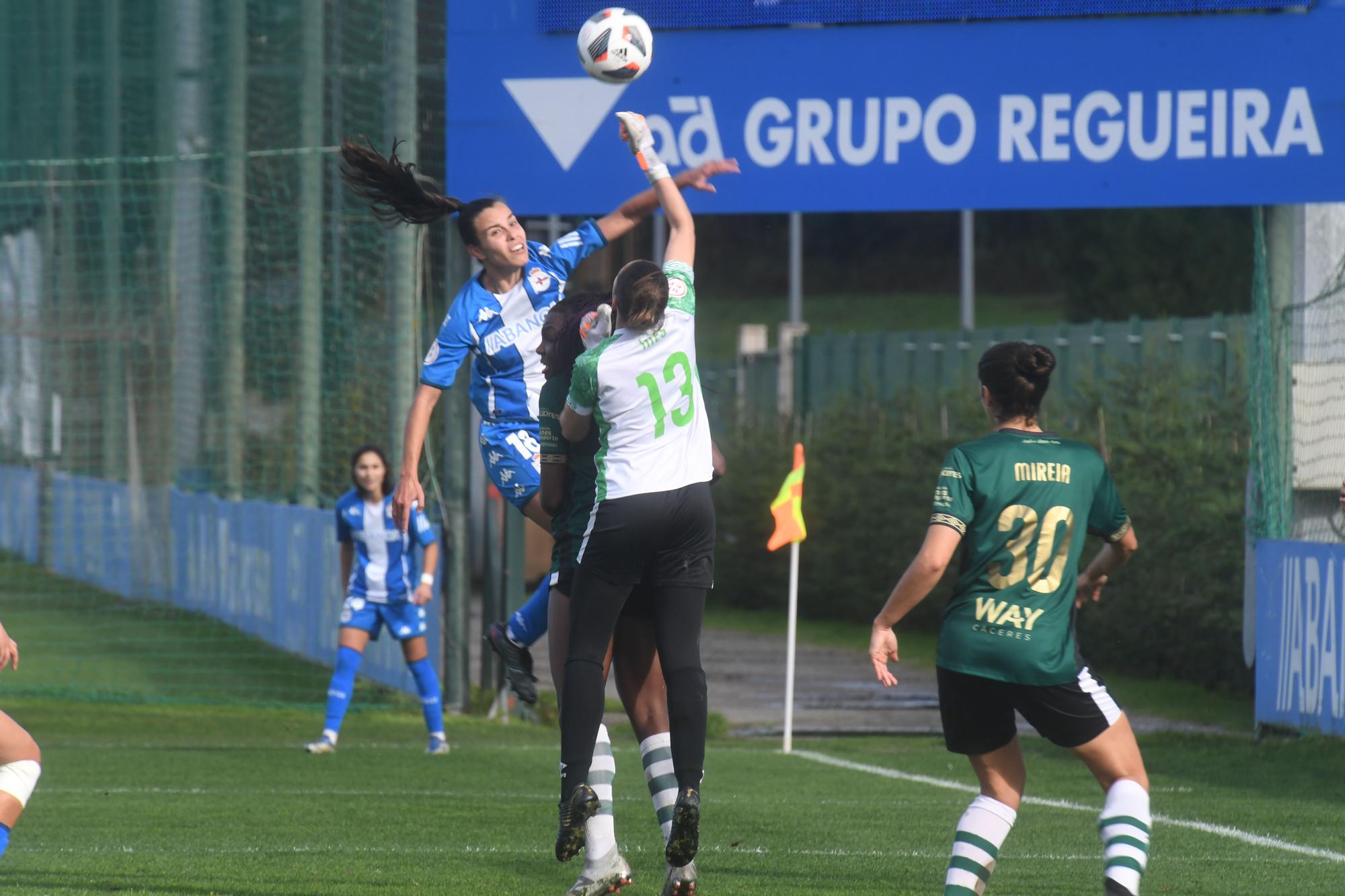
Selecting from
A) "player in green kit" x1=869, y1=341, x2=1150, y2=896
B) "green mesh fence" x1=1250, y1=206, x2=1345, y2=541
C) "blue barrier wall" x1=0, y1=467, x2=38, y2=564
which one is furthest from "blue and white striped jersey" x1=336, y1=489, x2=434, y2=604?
"blue barrier wall" x1=0, y1=467, x2=38, y2=564

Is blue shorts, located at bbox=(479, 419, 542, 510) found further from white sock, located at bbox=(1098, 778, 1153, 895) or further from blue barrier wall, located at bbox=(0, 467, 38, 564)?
blue barrier wall, located at bbox=(0, 467, 38, 564)

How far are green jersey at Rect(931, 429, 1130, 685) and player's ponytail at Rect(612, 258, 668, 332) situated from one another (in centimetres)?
118

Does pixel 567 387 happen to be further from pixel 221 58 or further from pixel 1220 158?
pixel 221 58

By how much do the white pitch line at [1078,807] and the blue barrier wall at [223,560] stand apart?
379 centimetres

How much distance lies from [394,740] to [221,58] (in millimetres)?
7030

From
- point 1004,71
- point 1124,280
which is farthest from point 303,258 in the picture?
point 1124,280

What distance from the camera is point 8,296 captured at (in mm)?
20906

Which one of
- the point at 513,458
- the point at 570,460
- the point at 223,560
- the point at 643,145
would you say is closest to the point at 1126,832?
the point at 570,460

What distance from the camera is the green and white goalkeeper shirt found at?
5816 millimetres

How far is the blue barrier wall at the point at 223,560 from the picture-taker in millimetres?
15617

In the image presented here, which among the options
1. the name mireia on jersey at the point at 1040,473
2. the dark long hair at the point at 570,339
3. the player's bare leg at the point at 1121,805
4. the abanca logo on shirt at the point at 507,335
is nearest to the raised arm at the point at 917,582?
the name mireia on jersey at the point at 1040,473

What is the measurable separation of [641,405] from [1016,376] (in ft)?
4.04

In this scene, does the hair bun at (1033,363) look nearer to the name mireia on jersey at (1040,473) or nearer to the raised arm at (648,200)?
the name mireia on jersey at (1040,473)

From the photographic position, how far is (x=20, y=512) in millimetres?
22500
